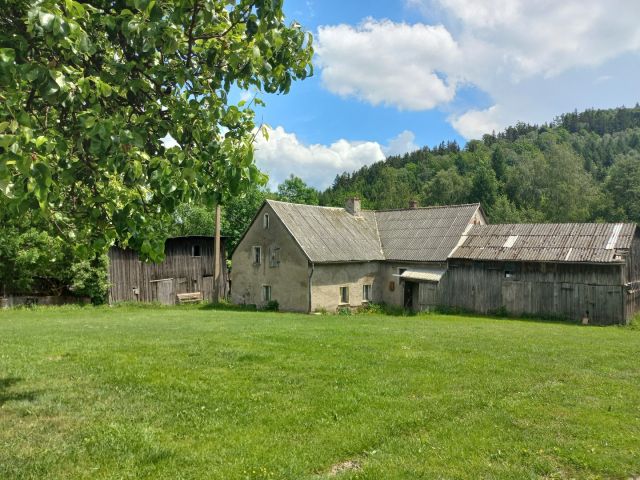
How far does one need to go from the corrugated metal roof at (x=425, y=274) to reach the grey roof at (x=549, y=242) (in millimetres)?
1522

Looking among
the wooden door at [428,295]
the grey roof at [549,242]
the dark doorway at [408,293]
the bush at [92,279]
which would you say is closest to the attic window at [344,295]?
the dark doorway at [408,293]

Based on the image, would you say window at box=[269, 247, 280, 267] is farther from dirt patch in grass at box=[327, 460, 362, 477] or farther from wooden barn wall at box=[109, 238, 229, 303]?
dirt patch in grass at box=[327, 460, 362, 477]

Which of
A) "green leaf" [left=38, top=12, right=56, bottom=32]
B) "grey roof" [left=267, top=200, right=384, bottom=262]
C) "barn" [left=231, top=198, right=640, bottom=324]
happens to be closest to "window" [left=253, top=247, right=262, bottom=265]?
"barn" [left=231, top=198, right=640, bottom=324]

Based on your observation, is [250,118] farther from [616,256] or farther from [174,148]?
[616,256]

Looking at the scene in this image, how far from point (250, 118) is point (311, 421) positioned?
14.2ft

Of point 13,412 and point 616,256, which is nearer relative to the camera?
point 13,412

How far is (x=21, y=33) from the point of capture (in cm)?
422

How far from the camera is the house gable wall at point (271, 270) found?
98.2 ft

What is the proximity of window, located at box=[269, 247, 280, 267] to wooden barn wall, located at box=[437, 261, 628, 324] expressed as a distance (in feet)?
35.5

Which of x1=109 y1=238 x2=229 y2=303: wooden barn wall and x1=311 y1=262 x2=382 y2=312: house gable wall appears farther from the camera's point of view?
x1=109 y1=238 x2=229 y2=303: wooden barn wall

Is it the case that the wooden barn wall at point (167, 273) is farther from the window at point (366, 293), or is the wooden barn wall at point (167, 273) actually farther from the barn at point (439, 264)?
the window at point (366, 293)

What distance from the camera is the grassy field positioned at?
5.52m

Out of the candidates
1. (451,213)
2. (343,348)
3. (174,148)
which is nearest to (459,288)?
(451,213)

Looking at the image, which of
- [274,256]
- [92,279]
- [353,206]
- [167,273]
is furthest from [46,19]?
[353,206]
